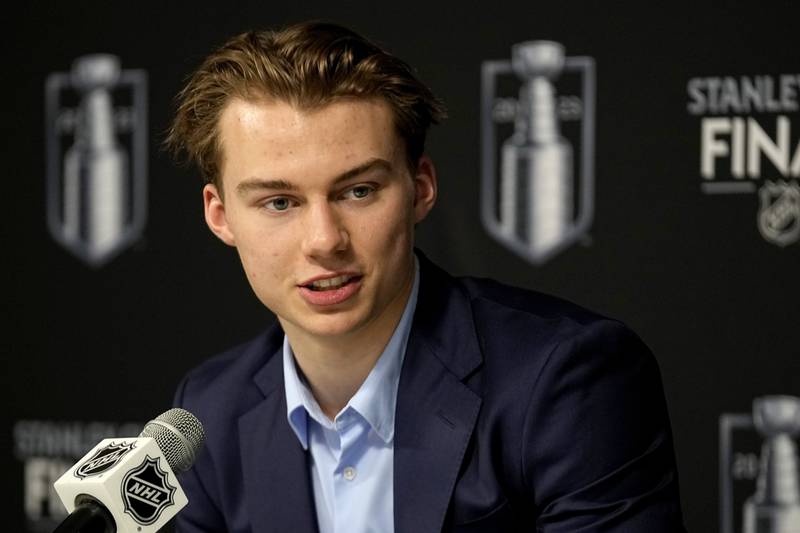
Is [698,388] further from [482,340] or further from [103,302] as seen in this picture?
[103,302]

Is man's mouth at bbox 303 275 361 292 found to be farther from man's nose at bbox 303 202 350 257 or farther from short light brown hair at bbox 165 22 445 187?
short light brown hair at bbox 165 22 445 187

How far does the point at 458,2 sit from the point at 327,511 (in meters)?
1.53

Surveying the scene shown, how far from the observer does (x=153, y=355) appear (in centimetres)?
322

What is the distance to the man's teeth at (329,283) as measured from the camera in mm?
1765

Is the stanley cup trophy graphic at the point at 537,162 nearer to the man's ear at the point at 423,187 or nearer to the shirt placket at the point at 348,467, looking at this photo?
the man's ear at the point at 423,187

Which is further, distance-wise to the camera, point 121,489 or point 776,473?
point 776,473

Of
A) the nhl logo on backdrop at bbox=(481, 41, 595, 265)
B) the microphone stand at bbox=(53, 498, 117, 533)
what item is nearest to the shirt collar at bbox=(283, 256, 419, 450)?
the microphone stand at bbox=(53, 498, 117, 533)

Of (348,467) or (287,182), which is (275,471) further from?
(287,182)

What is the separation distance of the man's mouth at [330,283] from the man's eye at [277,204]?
4.8 inches

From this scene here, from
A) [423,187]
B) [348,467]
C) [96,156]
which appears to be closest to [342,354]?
[348,467]

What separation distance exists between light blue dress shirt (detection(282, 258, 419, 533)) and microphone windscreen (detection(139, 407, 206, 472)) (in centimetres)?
47

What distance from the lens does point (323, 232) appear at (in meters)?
1.70

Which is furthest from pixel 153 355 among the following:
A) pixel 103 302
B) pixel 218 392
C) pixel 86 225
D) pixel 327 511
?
pixel 327 511

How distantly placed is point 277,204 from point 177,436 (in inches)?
18.3
